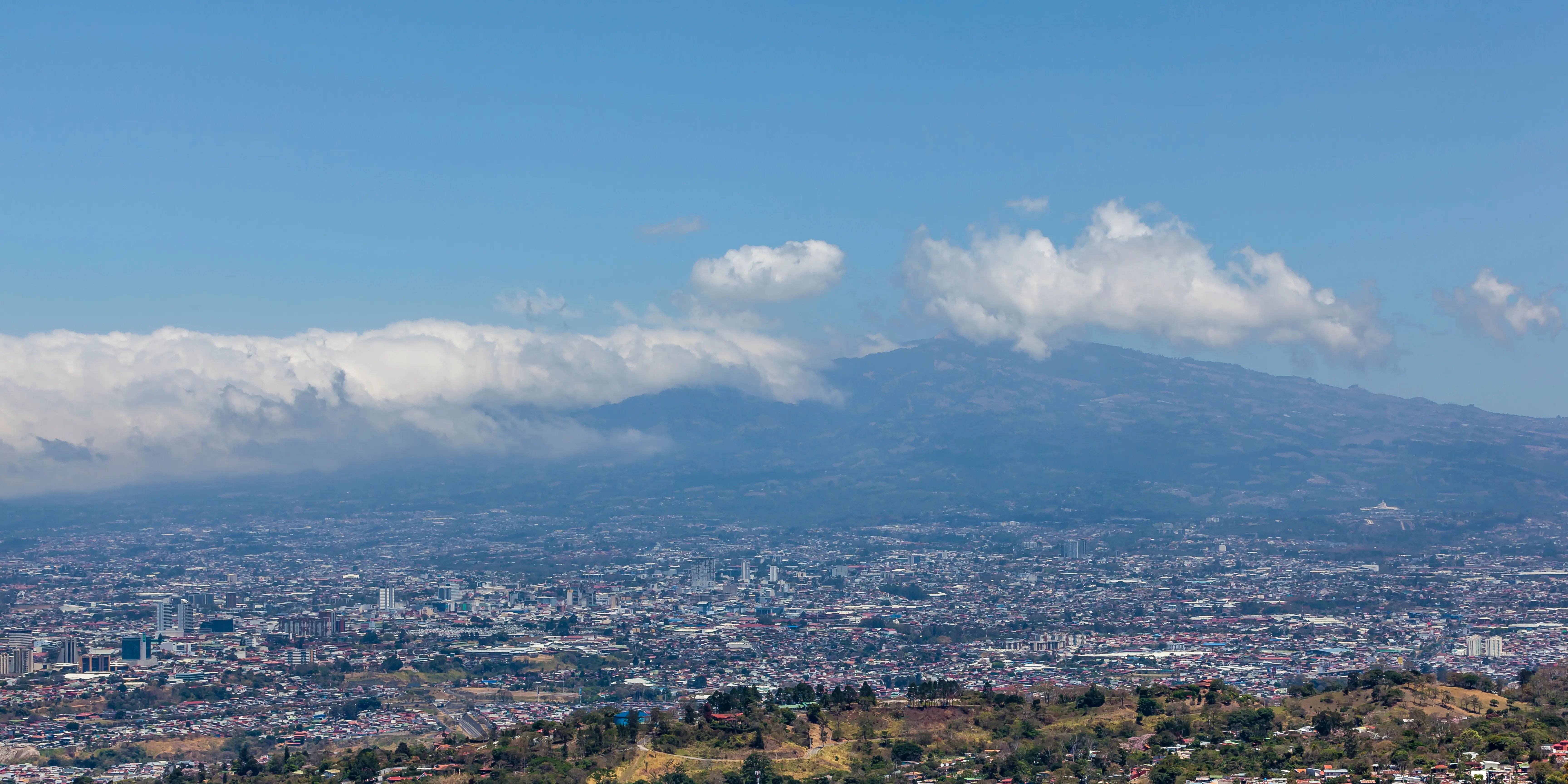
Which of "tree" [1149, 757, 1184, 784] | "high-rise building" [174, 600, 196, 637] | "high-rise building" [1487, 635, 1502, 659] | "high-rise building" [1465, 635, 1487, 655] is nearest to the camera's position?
"tree" [1149, 757, 1184, 784]

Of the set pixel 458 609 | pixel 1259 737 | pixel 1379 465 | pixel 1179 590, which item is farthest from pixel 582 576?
pixel 1379 465

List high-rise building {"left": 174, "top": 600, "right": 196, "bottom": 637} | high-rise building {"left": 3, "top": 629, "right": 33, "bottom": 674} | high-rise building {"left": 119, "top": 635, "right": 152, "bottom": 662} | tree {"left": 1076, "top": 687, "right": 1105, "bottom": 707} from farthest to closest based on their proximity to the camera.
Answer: high-rise building {"left": 174, "top": 600, "right": 196, "bottom": 637}, high-rise building {"left": 119, "top": 635, "right": 152, "bottom": 662}, high-rise building {"left": 3, "top": 629, "right": 33, "bottom": 674}, tree {"left": 1076, "top": 687, "right": 1105, "bottom": 707}

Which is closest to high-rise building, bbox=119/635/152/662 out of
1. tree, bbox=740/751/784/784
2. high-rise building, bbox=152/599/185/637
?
high-rise building, bbox=152/599/185/637

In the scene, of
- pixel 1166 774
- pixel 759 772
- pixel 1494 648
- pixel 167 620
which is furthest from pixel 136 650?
pixel 1494 648

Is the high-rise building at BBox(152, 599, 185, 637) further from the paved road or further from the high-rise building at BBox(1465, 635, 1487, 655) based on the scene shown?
the high-rise building at BBox(1465, 635, 1487, 655)

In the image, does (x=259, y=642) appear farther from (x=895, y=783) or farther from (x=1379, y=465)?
(x=1379, y=465)

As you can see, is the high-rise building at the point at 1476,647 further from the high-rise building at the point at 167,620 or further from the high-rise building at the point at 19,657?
the high-rise building at the point at 19,657

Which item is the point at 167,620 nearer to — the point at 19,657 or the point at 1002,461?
the point at 19,657
